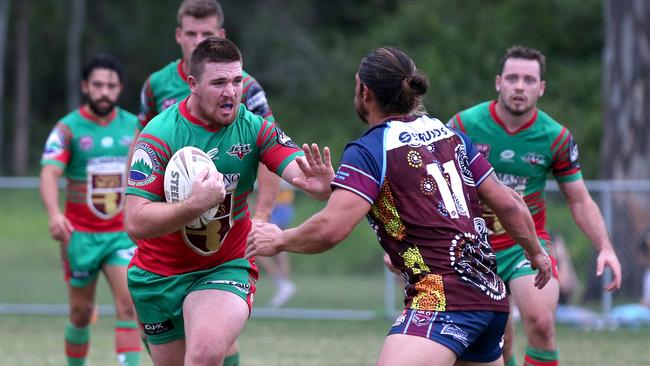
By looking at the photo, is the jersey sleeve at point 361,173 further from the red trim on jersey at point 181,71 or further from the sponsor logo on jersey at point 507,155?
the red trim on jersey at point 181,71

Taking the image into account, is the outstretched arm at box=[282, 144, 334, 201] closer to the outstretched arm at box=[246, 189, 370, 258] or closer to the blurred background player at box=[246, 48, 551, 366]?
the blurred background player at box=[246, 48, 551, 366]

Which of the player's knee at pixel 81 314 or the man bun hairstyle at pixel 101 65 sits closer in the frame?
the player's knee at pixel 81 314

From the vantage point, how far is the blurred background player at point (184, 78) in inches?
276

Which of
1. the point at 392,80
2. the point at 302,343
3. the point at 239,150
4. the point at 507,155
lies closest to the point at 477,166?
the point at 392,80

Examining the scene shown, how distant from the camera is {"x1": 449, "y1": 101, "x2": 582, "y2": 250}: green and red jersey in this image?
281 inches

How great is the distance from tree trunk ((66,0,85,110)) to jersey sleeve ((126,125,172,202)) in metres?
27.8

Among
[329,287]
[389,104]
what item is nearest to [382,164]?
[389,104]

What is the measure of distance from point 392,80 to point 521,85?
2.44 meters

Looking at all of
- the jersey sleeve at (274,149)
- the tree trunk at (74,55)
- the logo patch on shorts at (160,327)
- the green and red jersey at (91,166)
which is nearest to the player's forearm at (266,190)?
the jersey sleeve at (274,149)

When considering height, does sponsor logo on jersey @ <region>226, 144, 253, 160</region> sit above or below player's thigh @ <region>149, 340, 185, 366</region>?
above

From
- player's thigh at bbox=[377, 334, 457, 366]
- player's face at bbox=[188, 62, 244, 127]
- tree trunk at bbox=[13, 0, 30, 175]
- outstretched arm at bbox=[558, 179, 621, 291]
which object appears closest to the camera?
player's thigh at bbox=[377, 334, 457, 366]

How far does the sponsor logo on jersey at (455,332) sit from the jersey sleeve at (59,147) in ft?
16.1

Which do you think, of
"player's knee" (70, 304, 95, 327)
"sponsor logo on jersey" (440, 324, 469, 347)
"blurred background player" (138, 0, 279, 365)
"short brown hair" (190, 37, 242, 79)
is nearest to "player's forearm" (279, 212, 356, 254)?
"sponsor logo on jersey" (440, 324, 469, 347)

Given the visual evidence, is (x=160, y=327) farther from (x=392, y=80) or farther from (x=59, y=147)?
(x=59, y=147)
